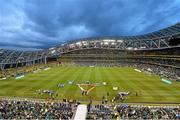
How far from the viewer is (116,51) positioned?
576ft

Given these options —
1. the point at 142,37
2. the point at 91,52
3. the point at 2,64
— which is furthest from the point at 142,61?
the point at 2,64

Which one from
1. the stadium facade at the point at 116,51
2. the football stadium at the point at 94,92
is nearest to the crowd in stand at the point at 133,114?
the football stadium at the point at 94,92

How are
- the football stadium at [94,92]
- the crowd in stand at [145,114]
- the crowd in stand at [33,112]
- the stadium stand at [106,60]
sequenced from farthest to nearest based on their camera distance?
the football stadium at [94,92]
the stadium stand at [106,60]
the crowd in stand at [145,114]
the crowd in stand at [33,112]

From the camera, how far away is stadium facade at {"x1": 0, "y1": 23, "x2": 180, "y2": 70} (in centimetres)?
10781

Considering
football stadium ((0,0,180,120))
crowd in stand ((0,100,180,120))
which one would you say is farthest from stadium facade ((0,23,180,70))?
crowd in stand ((0,100,180,120))

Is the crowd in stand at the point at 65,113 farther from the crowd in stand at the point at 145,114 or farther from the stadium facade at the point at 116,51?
the stadium facade at the point at 116,51

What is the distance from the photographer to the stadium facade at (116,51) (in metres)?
108

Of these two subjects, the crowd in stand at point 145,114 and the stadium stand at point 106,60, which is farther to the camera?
the stadium stand at point 106,60

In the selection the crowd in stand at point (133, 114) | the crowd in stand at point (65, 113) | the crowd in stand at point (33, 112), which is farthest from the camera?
the crowd in stand at point (133, 114)

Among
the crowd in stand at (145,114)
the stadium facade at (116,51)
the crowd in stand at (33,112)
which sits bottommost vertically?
the crowd in stand at (145,114)

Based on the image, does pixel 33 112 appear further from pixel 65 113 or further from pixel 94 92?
pixel 94 92

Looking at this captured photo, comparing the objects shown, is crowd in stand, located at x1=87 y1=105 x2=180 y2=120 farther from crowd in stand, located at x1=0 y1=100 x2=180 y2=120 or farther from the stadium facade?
the stadium facade

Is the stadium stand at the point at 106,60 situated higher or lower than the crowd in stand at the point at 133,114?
higher

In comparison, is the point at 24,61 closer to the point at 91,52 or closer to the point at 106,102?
the point at 91,52
